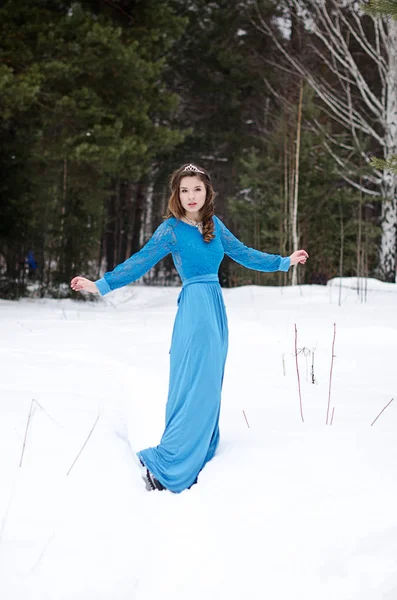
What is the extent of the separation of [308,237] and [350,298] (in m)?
5.64

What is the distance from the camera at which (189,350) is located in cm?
295

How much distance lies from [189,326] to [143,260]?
1.40 ft

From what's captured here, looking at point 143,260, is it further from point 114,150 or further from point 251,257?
point 114,150

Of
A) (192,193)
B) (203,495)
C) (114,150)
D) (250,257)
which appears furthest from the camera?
(114,150)

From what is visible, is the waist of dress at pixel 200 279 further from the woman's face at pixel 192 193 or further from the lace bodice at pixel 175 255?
the woman's face at pixel 192 193

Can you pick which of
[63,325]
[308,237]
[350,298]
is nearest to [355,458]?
[63,325]

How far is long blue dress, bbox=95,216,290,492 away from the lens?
295cm

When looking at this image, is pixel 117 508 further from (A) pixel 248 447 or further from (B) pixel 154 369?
(B) pixel 154 369

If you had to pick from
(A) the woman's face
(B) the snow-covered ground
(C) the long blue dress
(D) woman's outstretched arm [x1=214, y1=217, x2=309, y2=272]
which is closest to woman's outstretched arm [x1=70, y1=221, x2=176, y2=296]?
(C) the long blue dress

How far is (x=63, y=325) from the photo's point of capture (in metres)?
7.11

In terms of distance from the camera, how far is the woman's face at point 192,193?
3057 mm

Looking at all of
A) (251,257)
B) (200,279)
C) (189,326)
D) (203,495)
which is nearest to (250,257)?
(251,257)

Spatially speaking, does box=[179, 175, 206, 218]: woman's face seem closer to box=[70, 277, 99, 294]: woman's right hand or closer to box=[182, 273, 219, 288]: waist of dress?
box=[182, 273, 219, 288]: waist of dress

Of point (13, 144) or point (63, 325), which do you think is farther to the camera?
point (13, 144)
